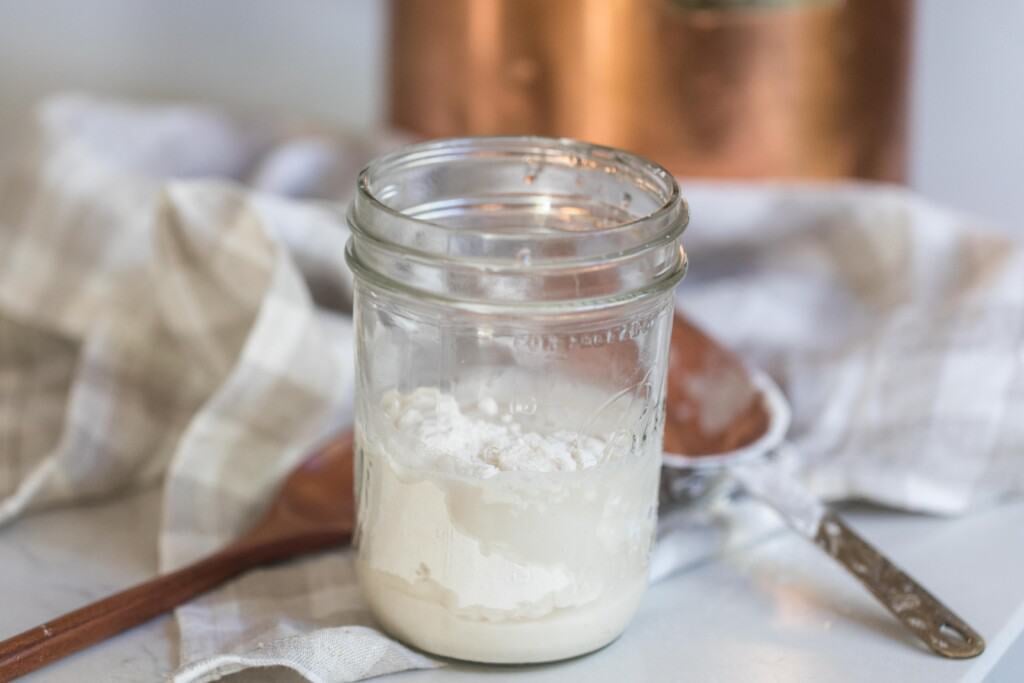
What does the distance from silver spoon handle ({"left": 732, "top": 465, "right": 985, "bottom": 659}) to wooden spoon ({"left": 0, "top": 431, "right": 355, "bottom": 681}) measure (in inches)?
7.5

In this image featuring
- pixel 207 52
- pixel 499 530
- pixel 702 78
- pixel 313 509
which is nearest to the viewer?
pixel 499 530

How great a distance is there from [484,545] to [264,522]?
0.16 m

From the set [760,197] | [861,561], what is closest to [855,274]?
[760,197]

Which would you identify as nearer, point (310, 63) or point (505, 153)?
point (505, 153)

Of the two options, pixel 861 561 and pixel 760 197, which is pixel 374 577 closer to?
pixel 861 561

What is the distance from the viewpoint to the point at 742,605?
54cm

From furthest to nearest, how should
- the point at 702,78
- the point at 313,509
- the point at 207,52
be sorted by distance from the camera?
the point at 207,52
the point at 702,78
the point at 313,509

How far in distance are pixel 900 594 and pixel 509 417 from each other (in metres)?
0.18

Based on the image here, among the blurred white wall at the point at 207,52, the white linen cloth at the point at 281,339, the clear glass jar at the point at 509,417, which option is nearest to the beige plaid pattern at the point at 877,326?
the white linen cloth at the point at 281,339

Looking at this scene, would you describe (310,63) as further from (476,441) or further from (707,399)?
(476,441)

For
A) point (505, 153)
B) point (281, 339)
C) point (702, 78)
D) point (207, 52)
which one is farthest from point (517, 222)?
point (207, 52)

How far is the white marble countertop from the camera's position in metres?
0.49

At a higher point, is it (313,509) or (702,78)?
(702,78)

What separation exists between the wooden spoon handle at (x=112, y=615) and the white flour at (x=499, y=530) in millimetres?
88
